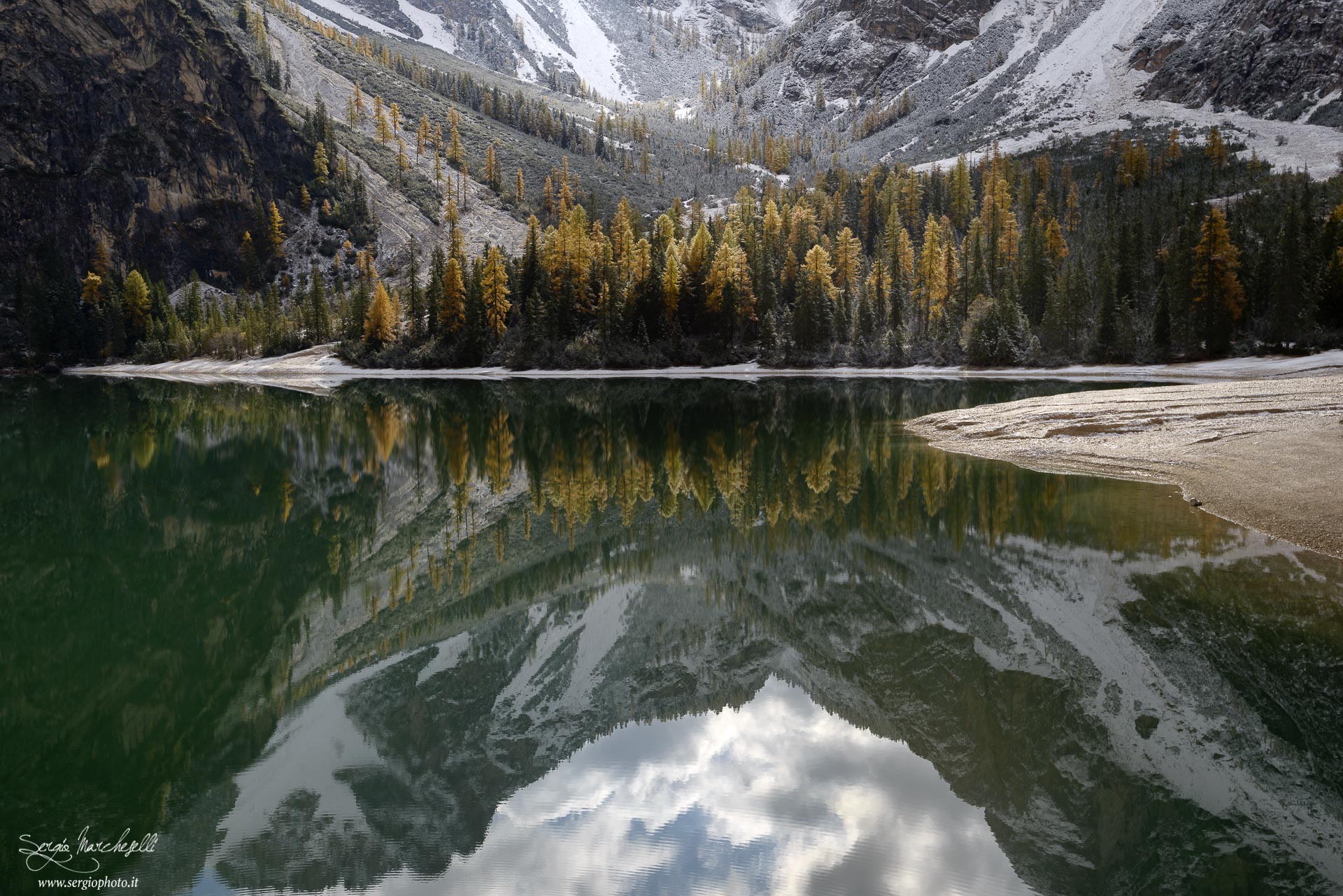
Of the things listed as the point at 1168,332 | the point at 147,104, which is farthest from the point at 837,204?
the point at 147,104

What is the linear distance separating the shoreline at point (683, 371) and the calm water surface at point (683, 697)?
4522 cm

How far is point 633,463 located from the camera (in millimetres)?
27500

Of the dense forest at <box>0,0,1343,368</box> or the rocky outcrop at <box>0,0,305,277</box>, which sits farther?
the rocky outcrop at <box>0,0,305,277</box>

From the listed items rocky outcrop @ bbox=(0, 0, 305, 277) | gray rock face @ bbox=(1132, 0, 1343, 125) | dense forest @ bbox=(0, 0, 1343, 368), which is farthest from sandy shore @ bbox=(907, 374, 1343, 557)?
gray rock face @ bbox=(1132, 0, 1343, 125)

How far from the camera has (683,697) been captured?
1037cm

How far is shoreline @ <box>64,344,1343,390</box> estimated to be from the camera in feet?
187

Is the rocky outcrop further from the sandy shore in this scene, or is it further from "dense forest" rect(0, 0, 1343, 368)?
the sandy shore

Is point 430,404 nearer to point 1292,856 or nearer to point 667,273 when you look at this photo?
point 667,273

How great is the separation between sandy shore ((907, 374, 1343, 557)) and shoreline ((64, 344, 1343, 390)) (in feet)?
72.1

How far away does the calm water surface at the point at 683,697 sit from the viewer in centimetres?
703

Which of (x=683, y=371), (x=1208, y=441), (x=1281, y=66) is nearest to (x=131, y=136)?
(x=683, y=371)

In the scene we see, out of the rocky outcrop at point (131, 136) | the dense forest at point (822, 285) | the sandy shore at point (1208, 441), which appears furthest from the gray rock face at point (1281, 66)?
the rocky outcrop at point (131, 136)

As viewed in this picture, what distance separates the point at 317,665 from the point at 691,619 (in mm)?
5655

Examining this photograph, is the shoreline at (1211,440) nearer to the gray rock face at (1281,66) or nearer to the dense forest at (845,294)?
the dense forest at (845,294)
